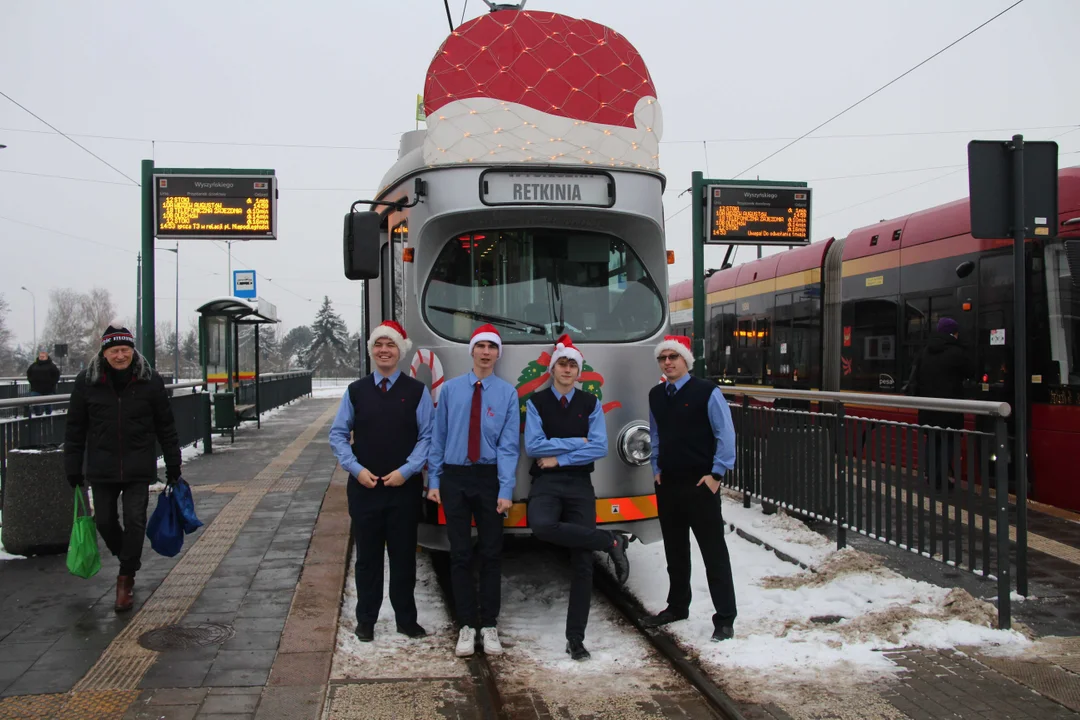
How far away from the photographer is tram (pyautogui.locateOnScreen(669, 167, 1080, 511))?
29.7ft

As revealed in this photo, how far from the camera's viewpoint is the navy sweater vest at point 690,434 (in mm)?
5305

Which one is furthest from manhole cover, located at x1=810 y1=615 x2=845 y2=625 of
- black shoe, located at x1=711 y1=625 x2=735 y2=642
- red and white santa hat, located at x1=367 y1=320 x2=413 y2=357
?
red and white santa hat, located at x1=367 y1=320 x2=413 y2=357

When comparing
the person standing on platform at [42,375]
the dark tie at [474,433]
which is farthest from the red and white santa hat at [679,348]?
the person standing on platform at [42,375]

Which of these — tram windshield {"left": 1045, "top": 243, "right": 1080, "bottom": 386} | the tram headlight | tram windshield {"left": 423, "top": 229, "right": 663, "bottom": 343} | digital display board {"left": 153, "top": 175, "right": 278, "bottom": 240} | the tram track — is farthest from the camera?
digital display board {"left": 153, "top": 175, "right": 278, "bottom": 240}

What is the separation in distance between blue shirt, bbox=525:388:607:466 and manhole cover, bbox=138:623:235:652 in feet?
7.00

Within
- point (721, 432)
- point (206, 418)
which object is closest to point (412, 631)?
point (721, 432)

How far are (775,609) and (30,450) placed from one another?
584cm

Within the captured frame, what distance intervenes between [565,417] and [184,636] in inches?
102

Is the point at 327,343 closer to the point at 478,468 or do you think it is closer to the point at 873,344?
the point at 873,344

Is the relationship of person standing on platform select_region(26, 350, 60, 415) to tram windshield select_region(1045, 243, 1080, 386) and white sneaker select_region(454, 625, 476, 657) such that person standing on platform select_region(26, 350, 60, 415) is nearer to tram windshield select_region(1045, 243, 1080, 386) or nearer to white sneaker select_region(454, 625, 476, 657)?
white sneaker select_region(454, 625, 476, 657)

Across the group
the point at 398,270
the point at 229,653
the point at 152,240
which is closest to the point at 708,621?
the point at 229,653

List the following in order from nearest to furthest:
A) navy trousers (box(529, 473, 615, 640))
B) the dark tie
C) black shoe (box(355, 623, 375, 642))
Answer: navy trousers (box(529, 473, 615, 640))
the dark tie
black shoe (box(355, 623, 375, 642))

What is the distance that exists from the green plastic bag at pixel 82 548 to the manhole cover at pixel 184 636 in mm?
788

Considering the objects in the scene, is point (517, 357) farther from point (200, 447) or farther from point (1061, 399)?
point (200, 447)
